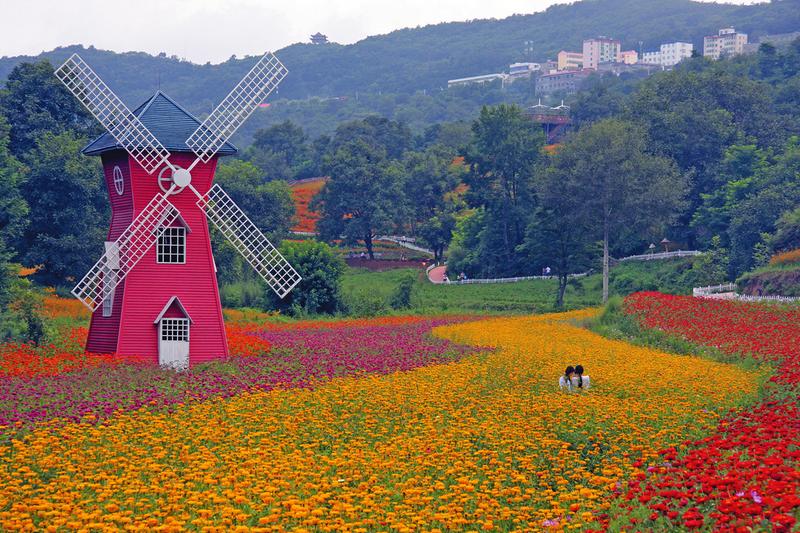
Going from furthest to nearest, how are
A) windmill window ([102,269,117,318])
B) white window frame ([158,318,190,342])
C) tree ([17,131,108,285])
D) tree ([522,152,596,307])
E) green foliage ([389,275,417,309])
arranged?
tree ([522,152,596,307]) → green foliage ([389,275,417,309]) → tree ([17,131,108,285]) → windmill window ([102,269,117,318]) → white window frame ([158,318,190,342])

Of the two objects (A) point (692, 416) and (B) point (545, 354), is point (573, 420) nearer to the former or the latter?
(A) point (692, 416)

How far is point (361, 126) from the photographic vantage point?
395ft

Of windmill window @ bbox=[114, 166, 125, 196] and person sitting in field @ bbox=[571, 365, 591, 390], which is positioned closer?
person sitting in field @ bbox=[571, 365, 591, 390]

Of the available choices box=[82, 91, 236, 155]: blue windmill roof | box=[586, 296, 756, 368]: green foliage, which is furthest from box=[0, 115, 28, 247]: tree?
box=[586, 296, 756, 368]: green foliage

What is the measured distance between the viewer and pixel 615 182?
195 ft

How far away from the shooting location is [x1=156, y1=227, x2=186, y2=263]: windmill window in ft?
89.8

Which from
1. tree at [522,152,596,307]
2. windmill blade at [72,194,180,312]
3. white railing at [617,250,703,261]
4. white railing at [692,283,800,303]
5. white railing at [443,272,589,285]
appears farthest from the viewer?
white railing at [443,272,589,285]

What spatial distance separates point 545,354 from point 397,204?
61.1 m

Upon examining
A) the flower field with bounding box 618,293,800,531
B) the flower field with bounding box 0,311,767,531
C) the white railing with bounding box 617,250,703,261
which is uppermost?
the flower field with bounding box 618,293,800,531

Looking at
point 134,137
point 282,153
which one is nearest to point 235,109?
point 134,137

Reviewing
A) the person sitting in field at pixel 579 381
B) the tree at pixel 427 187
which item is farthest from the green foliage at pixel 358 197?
the person sitting in field at pixel 579 381

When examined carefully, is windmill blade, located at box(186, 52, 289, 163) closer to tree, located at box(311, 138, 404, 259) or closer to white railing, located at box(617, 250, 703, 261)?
white railing, located at box(617, 250, 703, 261)

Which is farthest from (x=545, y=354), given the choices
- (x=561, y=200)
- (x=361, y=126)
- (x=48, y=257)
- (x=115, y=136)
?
(x=361, y=126)

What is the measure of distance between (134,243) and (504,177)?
50.7 m
